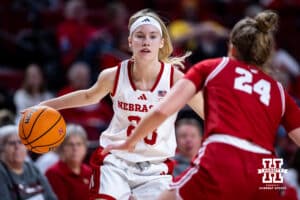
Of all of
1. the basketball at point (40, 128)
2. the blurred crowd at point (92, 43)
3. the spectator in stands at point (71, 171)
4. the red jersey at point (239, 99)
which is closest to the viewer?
the red jersey at point (239, 99)

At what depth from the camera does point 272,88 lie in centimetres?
459

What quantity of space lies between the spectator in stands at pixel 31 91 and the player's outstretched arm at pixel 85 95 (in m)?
4.05

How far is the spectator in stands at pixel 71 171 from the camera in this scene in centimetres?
741

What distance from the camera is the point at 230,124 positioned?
4.45 meters

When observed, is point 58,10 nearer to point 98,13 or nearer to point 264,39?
point 98,13

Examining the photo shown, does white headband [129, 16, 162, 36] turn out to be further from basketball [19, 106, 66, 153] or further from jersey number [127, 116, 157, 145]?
basketball [19, 106, 66, 153]

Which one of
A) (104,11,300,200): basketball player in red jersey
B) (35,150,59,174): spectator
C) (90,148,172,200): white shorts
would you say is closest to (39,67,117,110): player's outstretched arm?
(90,148,172,200): white shorts

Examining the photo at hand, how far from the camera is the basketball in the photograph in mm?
5410

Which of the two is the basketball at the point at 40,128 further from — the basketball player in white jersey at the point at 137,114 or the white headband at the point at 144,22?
the white headband at the point at 144,22

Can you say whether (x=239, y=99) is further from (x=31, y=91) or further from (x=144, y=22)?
(x=31, y=91)

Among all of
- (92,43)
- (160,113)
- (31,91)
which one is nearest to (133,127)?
(160,113)

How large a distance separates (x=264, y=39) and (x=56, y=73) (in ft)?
21.0

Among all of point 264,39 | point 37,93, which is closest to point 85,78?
point 37,93

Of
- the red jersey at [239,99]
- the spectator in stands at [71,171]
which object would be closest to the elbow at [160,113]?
the red jersey at [239,99]
